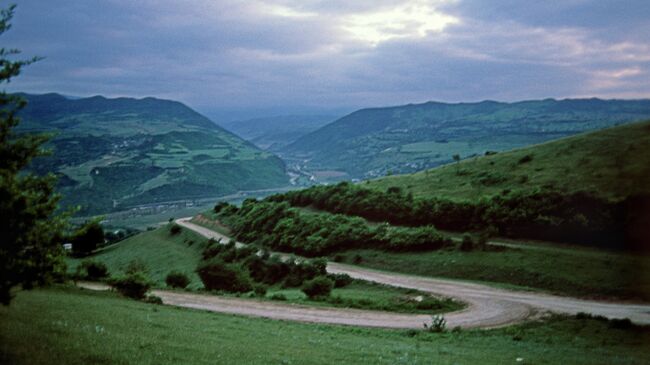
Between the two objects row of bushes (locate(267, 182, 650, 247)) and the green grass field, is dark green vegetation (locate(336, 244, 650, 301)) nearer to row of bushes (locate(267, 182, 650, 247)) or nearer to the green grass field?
row of bushes (locate(267, 182, 650, 247))

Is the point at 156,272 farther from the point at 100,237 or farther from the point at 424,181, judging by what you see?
the point at 424,181

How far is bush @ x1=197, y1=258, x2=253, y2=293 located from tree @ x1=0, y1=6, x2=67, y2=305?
35017 mm

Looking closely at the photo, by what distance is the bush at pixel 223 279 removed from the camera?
48594mm

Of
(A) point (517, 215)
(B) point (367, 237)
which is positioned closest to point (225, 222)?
(B) point (367, 237)

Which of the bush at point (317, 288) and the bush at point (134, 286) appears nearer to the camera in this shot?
the bush at point (134, 286)

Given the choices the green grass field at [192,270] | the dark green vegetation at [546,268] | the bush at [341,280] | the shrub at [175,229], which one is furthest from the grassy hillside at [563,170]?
the shrub at [175,229]

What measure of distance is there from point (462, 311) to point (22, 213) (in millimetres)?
33653

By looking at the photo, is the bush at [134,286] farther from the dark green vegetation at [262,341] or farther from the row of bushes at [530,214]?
the row of bushes at [530,214]

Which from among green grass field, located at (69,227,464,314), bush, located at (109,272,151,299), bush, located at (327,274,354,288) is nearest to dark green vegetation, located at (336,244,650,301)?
bush, located at (327,274,354,288)

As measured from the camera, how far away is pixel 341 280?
5212cm

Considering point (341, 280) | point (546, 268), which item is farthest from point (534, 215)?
point (341, 280)

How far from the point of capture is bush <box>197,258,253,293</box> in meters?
48.6

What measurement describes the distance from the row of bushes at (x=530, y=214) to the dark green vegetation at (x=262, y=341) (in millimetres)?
23214

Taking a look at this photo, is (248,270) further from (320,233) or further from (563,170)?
Result: (563,170)
